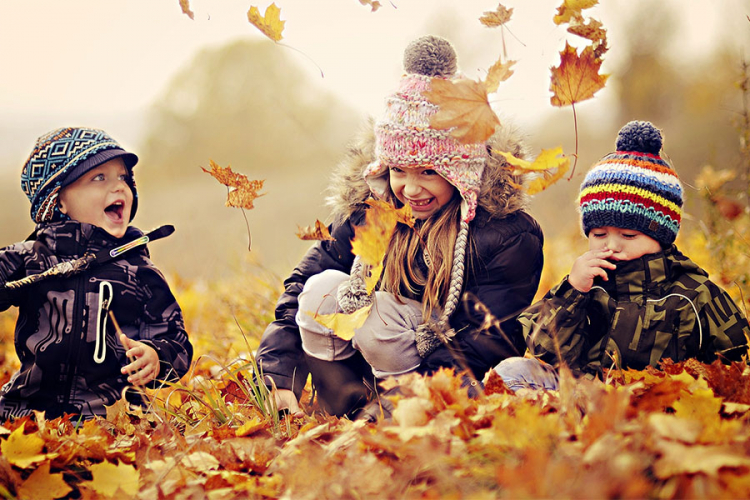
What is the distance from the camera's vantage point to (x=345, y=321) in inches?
86.9

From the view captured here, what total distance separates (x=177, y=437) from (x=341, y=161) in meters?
1.34

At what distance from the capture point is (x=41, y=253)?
237 cm

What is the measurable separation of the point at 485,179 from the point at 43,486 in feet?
5.71

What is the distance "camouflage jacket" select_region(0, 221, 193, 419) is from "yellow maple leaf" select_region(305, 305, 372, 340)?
2.29ft

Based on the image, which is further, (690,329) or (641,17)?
(641,17)

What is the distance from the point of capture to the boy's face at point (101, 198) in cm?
242

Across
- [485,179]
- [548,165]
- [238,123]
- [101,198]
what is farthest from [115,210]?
[238,123]

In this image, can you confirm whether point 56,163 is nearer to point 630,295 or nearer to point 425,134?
point 425,134

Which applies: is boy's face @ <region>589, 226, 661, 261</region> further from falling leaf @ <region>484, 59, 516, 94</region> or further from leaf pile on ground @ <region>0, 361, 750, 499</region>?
falling leaf @ <region>484, 59, 516, 94</region>

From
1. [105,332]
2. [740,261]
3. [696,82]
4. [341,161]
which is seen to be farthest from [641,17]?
[105,332]

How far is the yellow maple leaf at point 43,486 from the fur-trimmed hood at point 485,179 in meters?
1.43

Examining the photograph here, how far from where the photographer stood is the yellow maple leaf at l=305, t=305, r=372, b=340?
219cm

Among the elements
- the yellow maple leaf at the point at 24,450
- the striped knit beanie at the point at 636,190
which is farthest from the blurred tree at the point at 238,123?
the yellow maple leaf at the point at 24,450

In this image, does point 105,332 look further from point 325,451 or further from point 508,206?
point 508,206
